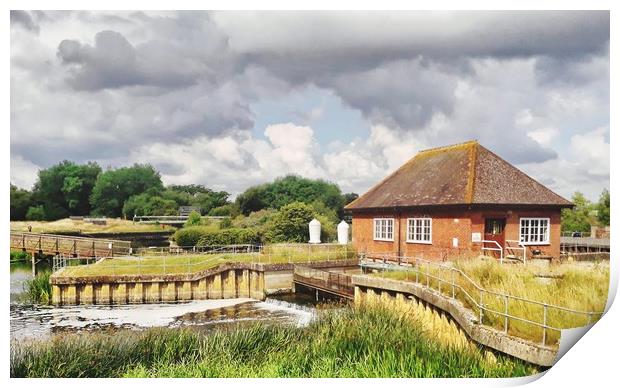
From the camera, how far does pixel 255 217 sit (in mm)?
19297

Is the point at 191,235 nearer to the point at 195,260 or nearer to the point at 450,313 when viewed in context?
the point at 195,260

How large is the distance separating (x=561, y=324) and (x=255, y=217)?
39.7 ft

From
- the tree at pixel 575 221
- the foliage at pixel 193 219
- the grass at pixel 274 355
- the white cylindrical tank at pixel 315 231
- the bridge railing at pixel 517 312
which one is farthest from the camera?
the tree at pixel 575 221

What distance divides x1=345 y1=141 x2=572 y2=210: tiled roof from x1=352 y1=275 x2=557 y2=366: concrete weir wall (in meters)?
4.84

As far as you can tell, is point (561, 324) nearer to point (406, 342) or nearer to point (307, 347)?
point (406, 342)

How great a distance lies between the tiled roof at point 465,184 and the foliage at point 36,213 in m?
11.7

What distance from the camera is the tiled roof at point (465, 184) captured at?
17.9 m

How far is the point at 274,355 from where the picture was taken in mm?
10406

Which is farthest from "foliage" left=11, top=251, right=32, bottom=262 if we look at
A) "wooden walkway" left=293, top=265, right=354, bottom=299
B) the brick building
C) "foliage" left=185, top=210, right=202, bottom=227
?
the brick building

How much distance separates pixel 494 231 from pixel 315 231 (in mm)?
6478

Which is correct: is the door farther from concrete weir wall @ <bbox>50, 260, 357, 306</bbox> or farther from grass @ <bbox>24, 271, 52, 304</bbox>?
grass @ <bbox>24, 271, 52, 304</bbox>

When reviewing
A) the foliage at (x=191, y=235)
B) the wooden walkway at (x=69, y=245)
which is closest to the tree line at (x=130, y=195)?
the wooden walkway at (x=69, y=245)

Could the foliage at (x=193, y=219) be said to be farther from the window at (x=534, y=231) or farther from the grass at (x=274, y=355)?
the window at (x=534, y=231)

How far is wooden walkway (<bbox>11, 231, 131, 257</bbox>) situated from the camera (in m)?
14.5
